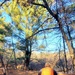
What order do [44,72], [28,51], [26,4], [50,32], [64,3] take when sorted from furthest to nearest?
1. [28,51]
2. [50,32]
3. [64,3]
4. [26,4]
5. [44,72]

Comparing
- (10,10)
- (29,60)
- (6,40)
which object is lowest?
(29,60)

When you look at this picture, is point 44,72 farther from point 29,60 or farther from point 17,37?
point 29,60

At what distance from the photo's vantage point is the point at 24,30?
30141 millimetres

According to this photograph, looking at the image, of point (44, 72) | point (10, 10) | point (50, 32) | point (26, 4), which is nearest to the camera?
point (44, 72)

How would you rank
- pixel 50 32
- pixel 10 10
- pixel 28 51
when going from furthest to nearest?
pixel 28 51 → pixel 10 10 → pixel 50 32

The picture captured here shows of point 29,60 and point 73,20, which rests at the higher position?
point 73,20

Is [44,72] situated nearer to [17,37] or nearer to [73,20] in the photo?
[73,20]

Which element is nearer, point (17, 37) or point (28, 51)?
point (17, 37)

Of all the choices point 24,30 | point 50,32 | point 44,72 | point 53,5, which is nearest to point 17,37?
point 24,30

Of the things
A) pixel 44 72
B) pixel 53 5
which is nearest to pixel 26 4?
pixel 53 5

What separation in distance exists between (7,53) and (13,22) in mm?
3838

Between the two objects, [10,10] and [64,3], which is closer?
[64,3]

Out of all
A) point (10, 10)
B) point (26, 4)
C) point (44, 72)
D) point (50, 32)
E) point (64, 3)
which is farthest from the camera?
point (10, 10)

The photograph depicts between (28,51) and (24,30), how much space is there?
2662 mm
